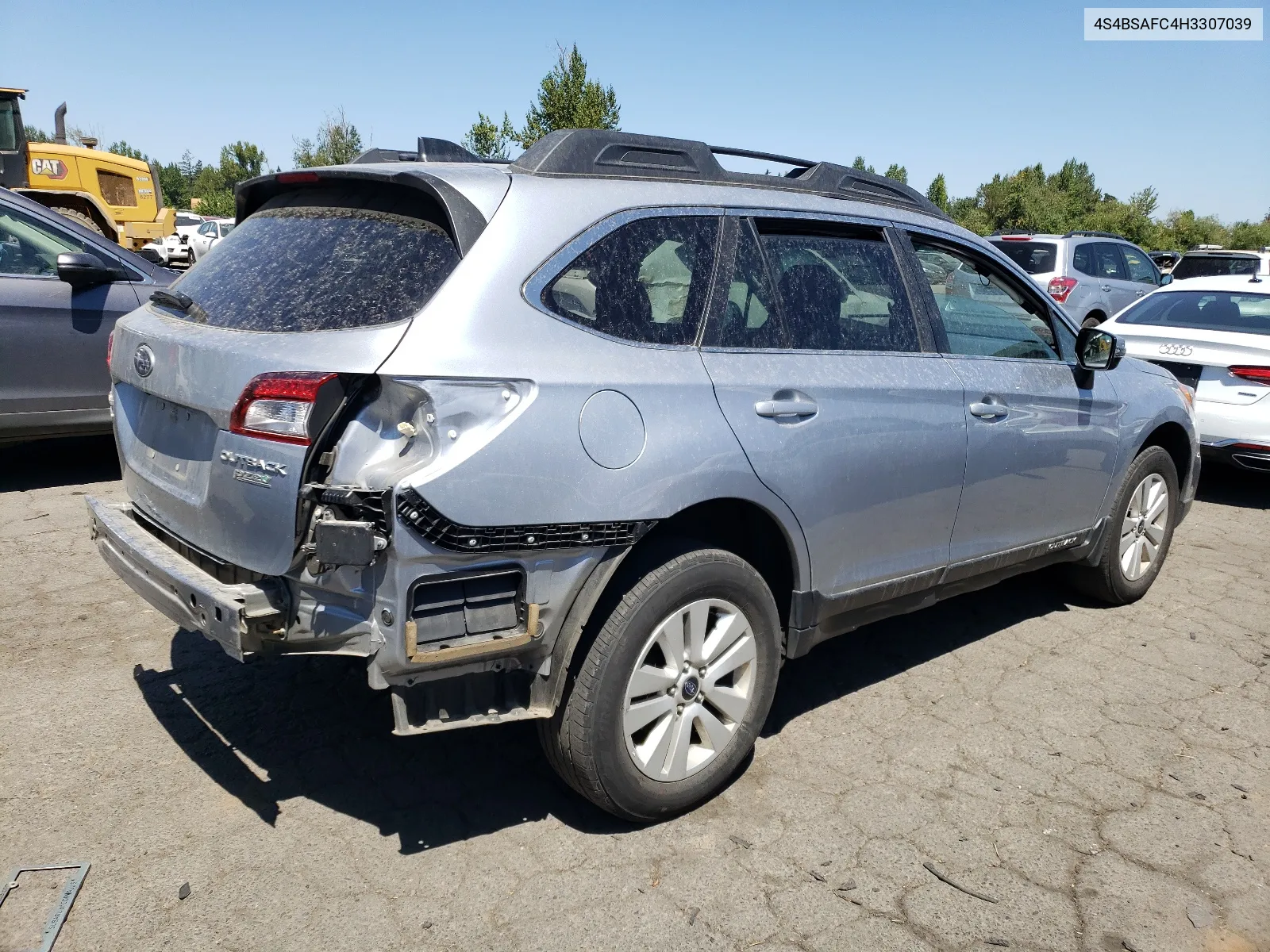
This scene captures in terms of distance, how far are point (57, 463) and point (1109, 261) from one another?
13.4 meters

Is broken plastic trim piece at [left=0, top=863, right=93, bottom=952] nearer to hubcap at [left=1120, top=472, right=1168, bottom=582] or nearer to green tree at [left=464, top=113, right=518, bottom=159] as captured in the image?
hubcap at [left=1120, top=472, right=1168, bottom=582]

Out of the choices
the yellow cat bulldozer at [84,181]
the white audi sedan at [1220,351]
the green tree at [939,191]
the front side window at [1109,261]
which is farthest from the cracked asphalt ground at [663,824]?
the green tree at [939,191]

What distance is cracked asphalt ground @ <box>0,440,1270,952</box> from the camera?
2693mm

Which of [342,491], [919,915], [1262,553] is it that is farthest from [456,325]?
[1262,553]

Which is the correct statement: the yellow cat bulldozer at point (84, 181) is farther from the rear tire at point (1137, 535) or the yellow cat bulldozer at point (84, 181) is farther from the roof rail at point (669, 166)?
the rear tire at point (1137, 535)

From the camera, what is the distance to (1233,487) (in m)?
8.32

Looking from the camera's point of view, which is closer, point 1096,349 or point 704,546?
point 704,546

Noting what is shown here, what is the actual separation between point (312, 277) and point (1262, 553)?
599cm

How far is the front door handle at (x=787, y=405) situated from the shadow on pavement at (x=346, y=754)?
4.39 feet

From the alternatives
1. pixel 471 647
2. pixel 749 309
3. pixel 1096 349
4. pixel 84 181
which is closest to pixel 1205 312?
pixel 1096 349

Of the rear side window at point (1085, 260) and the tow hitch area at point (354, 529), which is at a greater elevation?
the rear side window at point (1085, 260)

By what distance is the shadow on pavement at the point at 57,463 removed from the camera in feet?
21.7

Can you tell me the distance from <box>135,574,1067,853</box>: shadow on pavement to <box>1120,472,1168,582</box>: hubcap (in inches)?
56.0

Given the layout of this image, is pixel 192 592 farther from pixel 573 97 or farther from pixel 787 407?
pixel 573 97
